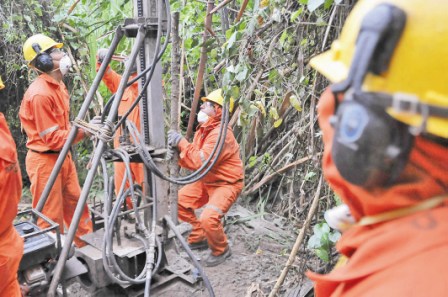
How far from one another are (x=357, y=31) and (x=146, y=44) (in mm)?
2762

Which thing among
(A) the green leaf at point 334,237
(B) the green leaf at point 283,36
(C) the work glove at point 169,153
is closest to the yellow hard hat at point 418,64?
(A) the green leaf at point 334,237

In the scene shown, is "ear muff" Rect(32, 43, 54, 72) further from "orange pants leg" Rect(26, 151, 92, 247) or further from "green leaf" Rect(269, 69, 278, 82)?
"green leaf" Rect(269, 69, 278, 82)

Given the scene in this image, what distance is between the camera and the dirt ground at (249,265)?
12.7ft

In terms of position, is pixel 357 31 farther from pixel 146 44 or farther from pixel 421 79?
pixel 146 44

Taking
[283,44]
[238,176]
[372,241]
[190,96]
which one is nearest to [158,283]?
[238,176]

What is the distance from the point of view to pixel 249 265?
4754 millimetres

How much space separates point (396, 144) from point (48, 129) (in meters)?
4.26

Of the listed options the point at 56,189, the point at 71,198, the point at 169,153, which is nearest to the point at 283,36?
the point at 169,153

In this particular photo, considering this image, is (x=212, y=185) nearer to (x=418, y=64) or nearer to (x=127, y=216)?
(x=127, y=216)

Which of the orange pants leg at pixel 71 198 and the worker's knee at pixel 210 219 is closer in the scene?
the worker's knee at pixel 210 219


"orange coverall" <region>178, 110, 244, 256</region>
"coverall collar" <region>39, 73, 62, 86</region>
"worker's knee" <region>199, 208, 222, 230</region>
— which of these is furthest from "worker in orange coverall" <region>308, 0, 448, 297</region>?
"coverall collar" <region>39, 73, 62, 86</region>

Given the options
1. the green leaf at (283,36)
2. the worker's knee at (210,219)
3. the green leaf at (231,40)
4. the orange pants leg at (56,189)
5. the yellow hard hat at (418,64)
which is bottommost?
the worker's knee at (210,219)

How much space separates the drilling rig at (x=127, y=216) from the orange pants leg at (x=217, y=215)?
26.7 inches

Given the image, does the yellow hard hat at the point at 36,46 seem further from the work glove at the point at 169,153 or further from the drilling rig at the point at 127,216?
the work glove at the point at 169,153
